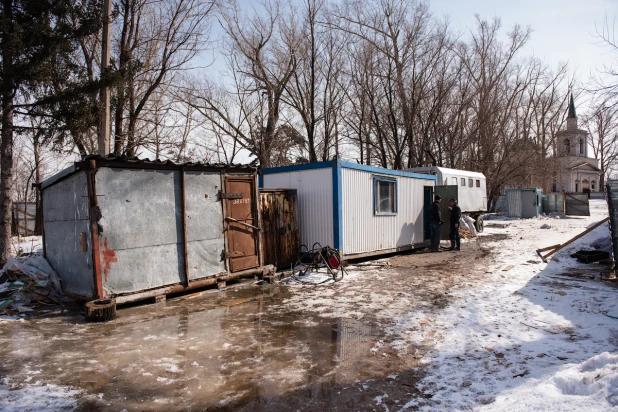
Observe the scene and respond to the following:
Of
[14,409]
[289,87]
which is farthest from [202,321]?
[289,87]

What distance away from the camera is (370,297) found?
780 cm

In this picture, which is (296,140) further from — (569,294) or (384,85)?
(569,294)

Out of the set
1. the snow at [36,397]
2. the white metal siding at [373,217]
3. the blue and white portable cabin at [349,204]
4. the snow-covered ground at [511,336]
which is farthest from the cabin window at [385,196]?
the snow at [36,397]

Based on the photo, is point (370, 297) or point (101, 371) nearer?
point (101, 371)

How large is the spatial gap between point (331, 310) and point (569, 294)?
4.47 m

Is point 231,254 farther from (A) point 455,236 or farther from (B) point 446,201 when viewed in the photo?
(B) point 446,201

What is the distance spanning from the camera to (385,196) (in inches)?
494

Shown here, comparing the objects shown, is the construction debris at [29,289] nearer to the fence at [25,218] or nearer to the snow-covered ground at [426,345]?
the snow-covered ground at [426,345]

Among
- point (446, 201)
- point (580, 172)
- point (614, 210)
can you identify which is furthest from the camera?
point (580, 172)

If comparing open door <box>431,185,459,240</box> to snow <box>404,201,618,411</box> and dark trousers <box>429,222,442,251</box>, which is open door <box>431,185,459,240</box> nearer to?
dark trousers <box>429,222,442,251</box>

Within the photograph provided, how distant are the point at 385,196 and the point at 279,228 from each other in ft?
12.6

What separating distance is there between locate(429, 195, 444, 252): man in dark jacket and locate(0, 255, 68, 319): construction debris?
10.7 metres

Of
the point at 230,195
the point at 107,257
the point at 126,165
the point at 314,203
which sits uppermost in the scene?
the point at 126,165

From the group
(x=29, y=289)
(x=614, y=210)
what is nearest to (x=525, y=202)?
(x=614, y=210)
